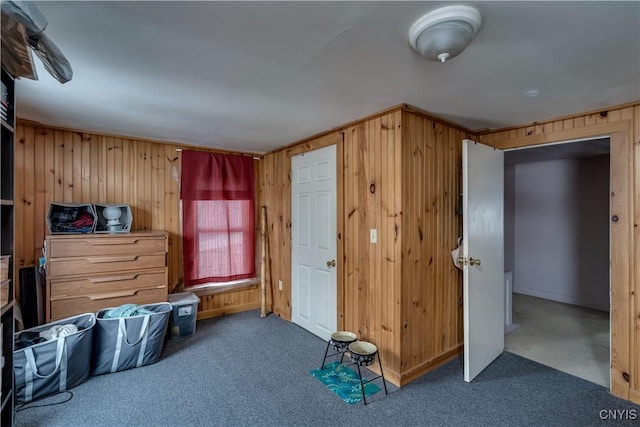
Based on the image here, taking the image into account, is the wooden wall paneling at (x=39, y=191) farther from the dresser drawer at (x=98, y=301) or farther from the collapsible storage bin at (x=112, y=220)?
the dresser drawer at (x=98, y=301)

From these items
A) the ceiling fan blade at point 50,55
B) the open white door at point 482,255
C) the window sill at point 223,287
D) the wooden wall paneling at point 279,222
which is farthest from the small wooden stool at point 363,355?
the ceiling fan blade at point 50,55

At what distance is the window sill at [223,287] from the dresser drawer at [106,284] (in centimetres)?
76

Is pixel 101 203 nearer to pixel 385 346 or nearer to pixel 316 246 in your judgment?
pixel 316 246

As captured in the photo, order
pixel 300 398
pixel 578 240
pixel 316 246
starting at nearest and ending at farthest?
pixel 300 398, pixel 316 246, pixel 578 240

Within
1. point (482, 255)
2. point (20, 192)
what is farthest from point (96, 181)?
point (482, 255)

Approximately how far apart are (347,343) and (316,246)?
1149mm

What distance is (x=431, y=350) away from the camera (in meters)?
2.70

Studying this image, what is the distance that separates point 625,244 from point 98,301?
4336mm

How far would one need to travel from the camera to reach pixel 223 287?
158 inches

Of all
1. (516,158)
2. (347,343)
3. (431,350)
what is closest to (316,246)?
(347,343)

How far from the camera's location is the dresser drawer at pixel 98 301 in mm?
2668

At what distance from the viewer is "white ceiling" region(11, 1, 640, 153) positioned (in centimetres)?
125

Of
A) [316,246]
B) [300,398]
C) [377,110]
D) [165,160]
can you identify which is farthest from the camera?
[165,160]

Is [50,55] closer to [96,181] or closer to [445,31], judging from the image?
[445,31]
